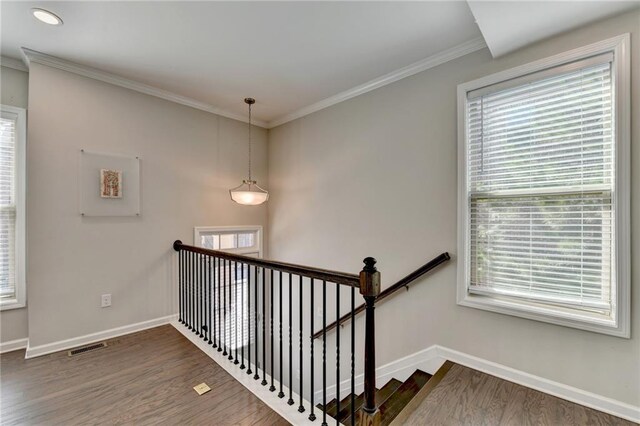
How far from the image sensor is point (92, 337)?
9.13 ft

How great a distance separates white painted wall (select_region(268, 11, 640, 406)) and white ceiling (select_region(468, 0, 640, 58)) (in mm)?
93

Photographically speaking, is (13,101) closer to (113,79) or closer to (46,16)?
(113,79)

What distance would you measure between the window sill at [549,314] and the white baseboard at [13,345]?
4.02 m

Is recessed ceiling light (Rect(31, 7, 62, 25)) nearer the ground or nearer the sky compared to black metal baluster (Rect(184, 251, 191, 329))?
nearer the sky

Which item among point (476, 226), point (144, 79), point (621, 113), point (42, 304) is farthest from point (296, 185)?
point (621, 113)

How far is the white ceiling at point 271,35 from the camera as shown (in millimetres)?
1913

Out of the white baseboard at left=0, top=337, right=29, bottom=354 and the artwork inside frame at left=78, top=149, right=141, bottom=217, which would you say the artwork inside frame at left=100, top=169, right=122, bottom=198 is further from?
the white baseboard at left=0, top=337, right=29, bottom=354

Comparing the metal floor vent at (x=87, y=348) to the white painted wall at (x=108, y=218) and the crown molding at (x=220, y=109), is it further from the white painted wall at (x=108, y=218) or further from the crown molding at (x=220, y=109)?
the crown molding at (x=220, y=109)

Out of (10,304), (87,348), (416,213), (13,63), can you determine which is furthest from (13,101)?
(416,213)

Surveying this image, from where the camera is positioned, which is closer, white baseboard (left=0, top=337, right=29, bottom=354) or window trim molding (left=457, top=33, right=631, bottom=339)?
window trim molding (left=457, top=33, right=631, bottom=339)

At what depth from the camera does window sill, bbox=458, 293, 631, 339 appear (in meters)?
1.76

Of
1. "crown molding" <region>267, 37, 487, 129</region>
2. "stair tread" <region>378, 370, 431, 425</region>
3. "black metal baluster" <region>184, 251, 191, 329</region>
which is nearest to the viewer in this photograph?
"stair tread" <region>378, 370, 431, 425</region>

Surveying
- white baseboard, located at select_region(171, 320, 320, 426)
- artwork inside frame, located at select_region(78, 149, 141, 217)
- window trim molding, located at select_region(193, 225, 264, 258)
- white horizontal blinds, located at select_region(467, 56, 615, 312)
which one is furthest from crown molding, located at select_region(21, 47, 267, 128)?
white horizontal blinds, located at select_region(467, 56, 615, 312)

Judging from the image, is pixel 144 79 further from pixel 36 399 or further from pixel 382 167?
pixel 36 399
